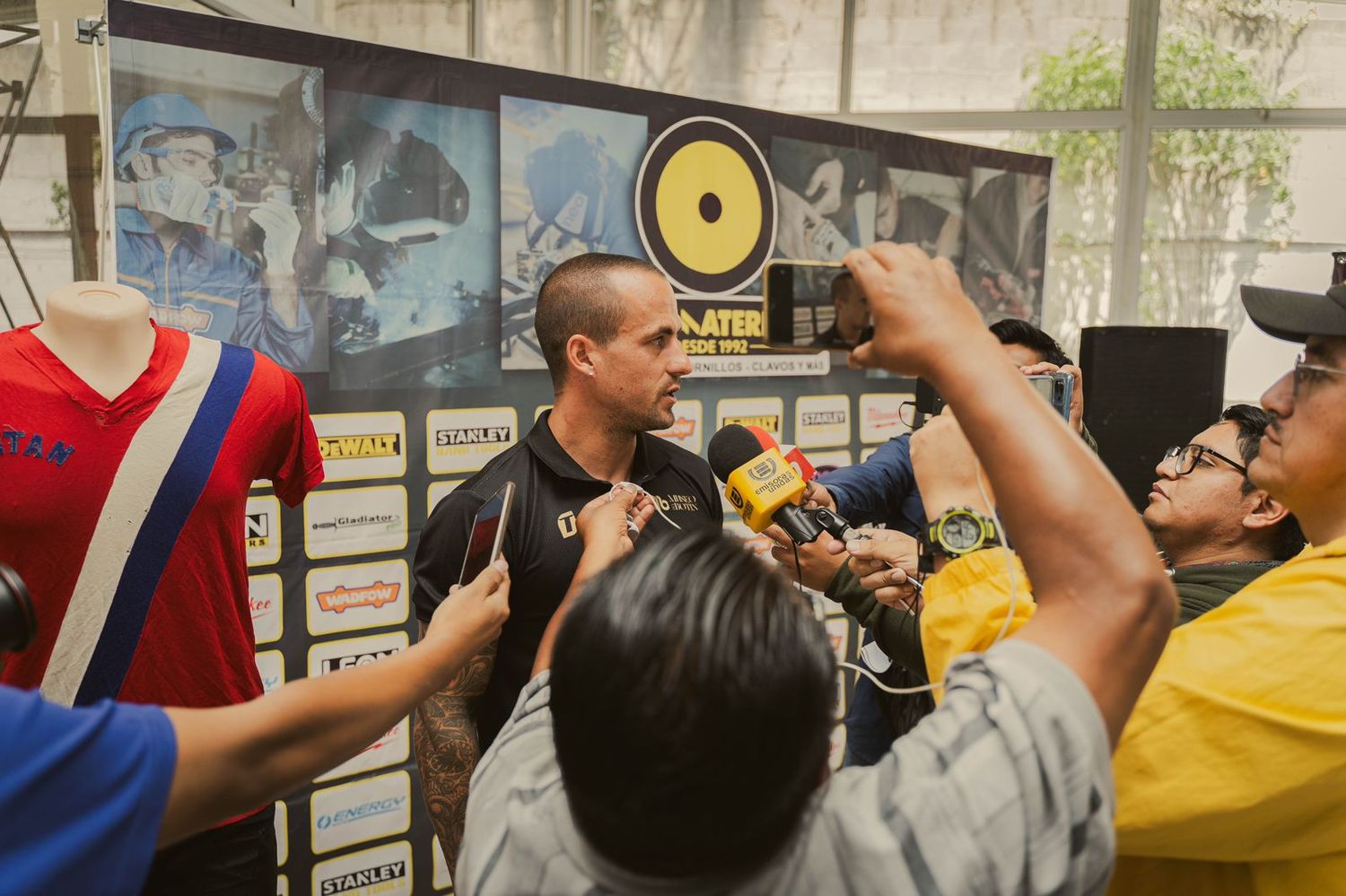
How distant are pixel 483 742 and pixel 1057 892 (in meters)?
1.34

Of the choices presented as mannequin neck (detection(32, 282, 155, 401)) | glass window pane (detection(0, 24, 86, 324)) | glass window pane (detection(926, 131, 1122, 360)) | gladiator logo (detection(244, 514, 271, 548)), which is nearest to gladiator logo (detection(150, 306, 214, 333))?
gladiator logo (detection(244, 514, 271, 548))

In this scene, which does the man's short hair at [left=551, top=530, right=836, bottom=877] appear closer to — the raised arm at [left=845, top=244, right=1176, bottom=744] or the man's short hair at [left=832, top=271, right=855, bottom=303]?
the raised arm at [left=845, top=244, right=1176, bottom=744]

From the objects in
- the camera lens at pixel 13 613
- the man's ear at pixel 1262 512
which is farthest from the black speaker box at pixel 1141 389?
the camera lens at pixel 13 613

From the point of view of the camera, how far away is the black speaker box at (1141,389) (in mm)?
3990

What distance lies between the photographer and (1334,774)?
0.93m

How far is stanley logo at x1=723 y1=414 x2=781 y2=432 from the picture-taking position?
126 inches

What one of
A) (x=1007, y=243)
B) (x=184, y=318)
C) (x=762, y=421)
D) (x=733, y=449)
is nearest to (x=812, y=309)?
(x=733, y=449)

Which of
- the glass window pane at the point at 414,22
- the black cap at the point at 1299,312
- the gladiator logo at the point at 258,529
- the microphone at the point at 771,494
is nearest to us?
the black cap at the point at 1299,312

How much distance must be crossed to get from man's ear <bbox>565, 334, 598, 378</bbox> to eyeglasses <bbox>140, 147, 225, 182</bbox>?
3.16 ft

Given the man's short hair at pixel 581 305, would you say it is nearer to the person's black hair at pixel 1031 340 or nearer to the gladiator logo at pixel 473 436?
the gladiator logo at pixel 473 436

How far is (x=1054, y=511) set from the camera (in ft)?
2.14

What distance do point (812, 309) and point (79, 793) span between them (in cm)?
68

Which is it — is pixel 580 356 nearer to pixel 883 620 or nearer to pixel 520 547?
pixel 520 547

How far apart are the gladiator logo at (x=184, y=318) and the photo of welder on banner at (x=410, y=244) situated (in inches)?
11.2
